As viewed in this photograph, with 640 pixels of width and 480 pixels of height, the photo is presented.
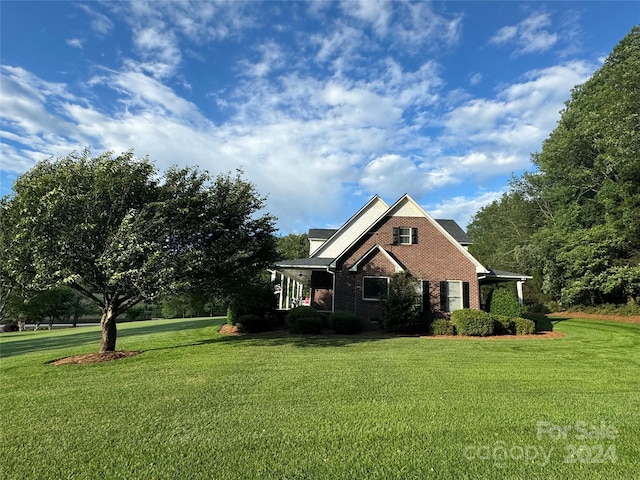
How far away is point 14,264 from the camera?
996cm

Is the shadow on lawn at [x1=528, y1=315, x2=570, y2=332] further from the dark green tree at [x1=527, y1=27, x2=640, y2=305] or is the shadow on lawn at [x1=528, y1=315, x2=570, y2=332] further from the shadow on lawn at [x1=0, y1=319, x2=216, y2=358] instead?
the shadow on lawn at [x1=0, y1=319, x2=216, y2=358]

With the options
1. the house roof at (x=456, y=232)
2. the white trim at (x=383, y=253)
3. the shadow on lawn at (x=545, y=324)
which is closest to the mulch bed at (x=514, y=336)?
the shadow on lawn at (x=545, y=324)

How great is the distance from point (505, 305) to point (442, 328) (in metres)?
3.89

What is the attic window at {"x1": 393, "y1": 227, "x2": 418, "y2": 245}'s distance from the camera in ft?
63.3

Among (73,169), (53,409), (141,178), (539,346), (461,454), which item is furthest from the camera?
(539,346)

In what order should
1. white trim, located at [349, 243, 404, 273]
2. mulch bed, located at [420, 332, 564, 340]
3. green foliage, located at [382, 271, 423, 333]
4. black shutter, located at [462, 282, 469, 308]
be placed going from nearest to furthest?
mulch bed, located at [420, 332, 564, 340]
green foliage, located at [382, 271, 423, 333]
white trim, located at [349, 243, 404, 273]
black shutter, located at [462, 282, 469, 308]

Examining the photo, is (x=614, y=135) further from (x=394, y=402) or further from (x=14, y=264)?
(x=14, y=264)

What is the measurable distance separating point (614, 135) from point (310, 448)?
2743cm

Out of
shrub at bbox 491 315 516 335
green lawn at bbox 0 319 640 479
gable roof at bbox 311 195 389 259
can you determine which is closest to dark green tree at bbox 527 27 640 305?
shrub at bbox 491 315 516 335

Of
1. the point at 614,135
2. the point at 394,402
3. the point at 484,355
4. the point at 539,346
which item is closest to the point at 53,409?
the point at 394,402

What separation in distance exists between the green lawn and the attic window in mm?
9927

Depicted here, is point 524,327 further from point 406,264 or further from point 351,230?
point 351,230

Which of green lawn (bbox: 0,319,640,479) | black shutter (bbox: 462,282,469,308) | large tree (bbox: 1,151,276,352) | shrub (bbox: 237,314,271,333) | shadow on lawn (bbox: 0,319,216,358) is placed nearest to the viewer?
green lawn (bbox: 0,319,640,479)

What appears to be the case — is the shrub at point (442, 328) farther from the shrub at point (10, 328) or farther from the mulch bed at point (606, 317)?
the shrub at point (10, 328)
